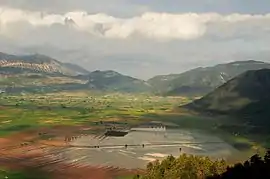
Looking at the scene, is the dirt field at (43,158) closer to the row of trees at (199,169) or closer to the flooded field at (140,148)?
the flooded field at (140,148)

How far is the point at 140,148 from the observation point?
15275 centimetres

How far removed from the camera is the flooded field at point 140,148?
12900 cm

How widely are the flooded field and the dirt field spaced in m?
5.48

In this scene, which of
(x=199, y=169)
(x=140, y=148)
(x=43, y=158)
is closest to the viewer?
(x=199, y=169)

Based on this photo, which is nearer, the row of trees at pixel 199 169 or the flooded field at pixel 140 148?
the row of trees at pixel 199 169

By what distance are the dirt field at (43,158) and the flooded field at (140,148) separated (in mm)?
5475

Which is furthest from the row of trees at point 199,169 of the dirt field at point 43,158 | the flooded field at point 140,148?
the flooded field at point 140,148

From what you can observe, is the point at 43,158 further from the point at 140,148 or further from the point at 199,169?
the point at 199,169

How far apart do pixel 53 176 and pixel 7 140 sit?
64.2 meters

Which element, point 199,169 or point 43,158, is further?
point 43,158

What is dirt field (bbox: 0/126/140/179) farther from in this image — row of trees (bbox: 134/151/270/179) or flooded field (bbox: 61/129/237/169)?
row of trees (bbox: 134/151/270/179)

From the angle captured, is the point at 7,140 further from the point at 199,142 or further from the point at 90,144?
the point at 199,142

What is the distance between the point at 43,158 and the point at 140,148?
1415 inches

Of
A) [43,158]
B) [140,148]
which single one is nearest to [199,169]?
[43,158]
